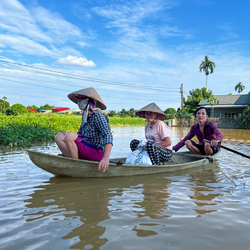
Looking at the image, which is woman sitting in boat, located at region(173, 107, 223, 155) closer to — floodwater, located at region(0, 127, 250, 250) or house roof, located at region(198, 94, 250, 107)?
floodwater, located at region(0, 127, 250, 250)

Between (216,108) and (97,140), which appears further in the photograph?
(216,108)

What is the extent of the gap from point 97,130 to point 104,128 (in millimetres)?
196

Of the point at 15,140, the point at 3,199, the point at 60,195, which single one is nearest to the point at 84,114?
the point at 60,195

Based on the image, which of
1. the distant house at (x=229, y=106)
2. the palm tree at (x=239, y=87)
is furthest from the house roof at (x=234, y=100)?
the palm tree at (x=239, y=87)

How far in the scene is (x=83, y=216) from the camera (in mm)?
2291

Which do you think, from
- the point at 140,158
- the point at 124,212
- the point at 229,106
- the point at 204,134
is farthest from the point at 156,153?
the point at 229,106

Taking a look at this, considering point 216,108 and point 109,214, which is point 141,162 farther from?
point 216,108

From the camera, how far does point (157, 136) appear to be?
4375mm

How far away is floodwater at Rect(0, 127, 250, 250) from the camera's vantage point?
1.83m

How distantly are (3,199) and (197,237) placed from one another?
7.33 ft

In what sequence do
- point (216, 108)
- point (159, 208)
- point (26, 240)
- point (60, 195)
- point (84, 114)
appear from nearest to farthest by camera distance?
point (26, 240) → point (159, 208) → point (60, 195) → point (84, 114) → point (216, 108)

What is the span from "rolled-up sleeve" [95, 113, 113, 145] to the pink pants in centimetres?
28

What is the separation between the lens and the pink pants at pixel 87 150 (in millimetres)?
3350

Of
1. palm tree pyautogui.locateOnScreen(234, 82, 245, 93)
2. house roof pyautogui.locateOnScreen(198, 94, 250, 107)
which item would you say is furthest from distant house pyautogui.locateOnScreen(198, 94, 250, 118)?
palm tree pyautogui.locateOnScreen(234, 82, 245, 93)
